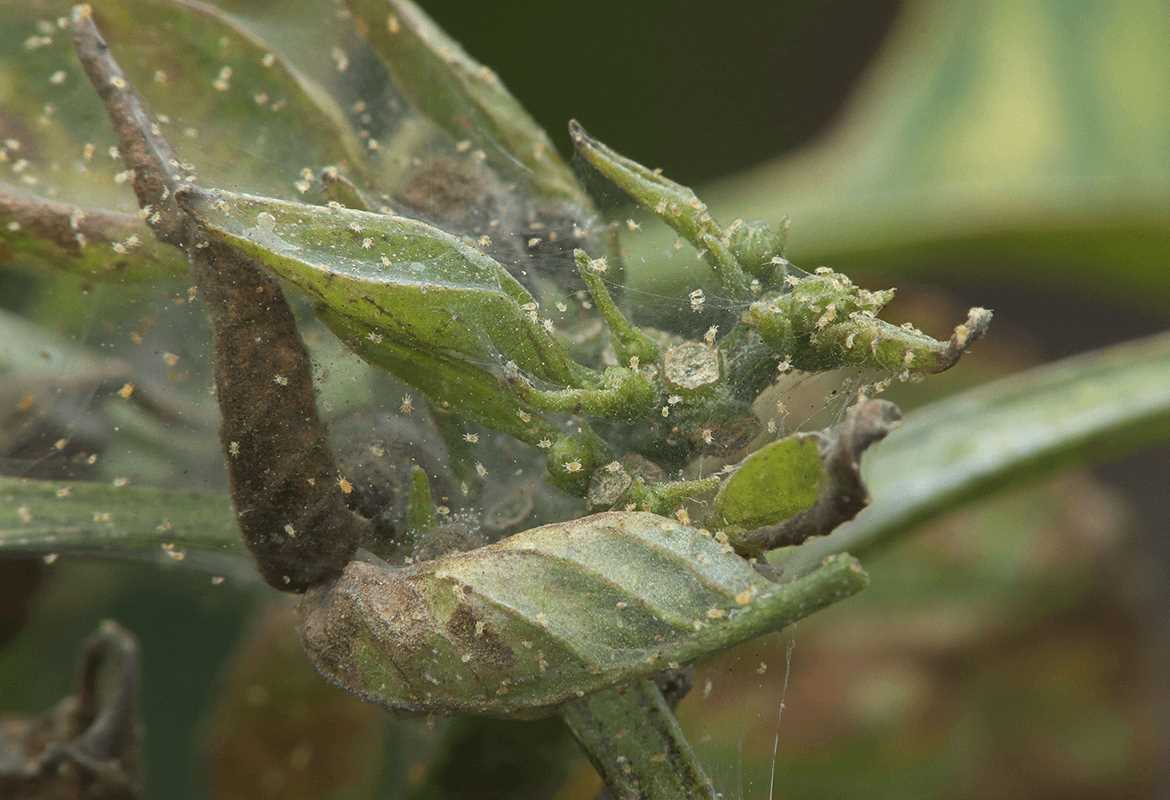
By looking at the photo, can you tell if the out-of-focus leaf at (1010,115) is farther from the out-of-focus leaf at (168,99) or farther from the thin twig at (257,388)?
the thin twig at (257,388)

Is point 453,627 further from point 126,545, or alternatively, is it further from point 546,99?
point 546,99

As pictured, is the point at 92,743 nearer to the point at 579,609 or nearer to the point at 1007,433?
the point at 579,609

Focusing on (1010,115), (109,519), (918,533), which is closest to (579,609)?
(109,519)

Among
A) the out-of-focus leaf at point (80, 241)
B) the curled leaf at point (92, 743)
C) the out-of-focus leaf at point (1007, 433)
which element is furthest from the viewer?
the out-of-focus leaf at point (1007, 433)

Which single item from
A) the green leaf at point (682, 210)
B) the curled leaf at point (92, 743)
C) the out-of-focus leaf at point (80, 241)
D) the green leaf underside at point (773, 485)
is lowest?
the curled leaf at point (92, 743)

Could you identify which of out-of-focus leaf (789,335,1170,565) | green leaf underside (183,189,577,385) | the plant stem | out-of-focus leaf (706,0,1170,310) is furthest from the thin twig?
out-of-focus leaf (706,0,1170,310)

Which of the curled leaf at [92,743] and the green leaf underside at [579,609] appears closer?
the green leaf underside at [579,609]

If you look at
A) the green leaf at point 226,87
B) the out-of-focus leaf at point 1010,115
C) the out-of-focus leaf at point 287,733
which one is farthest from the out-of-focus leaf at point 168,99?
the out-of-focus leaf at point 1010,115
